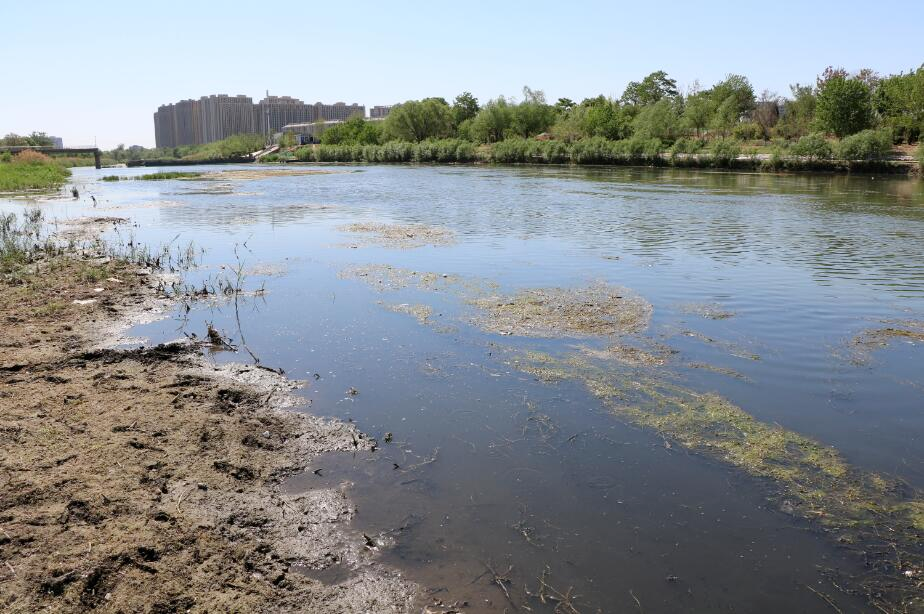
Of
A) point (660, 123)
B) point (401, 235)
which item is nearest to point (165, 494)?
point (401, 235)

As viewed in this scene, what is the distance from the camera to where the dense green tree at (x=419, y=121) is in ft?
417

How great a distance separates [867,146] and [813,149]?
4232 millimetres

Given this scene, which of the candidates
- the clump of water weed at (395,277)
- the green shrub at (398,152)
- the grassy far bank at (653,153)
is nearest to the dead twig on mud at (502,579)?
the clump of water weed at (395,277)

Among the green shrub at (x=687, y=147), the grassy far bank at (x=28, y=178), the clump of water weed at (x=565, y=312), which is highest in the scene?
the green shrub at (x=687, y=147)

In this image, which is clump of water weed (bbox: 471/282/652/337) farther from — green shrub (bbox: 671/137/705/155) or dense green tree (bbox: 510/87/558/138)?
dense green tree (bbox: 510/87/558/138)

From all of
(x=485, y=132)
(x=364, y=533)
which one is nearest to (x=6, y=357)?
(x=364, y=533)

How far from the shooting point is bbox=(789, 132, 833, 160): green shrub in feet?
195

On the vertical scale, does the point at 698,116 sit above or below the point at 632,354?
above

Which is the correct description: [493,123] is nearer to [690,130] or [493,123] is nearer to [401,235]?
[690,130]

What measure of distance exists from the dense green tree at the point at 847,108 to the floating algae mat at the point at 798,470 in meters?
73.2

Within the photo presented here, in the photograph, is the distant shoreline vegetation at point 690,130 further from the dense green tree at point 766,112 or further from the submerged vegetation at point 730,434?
the submerged vegetation at point 730,434

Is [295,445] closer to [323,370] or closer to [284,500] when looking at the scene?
[284,500]

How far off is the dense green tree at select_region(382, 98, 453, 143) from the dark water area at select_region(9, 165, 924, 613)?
358 feet

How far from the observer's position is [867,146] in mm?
57031
